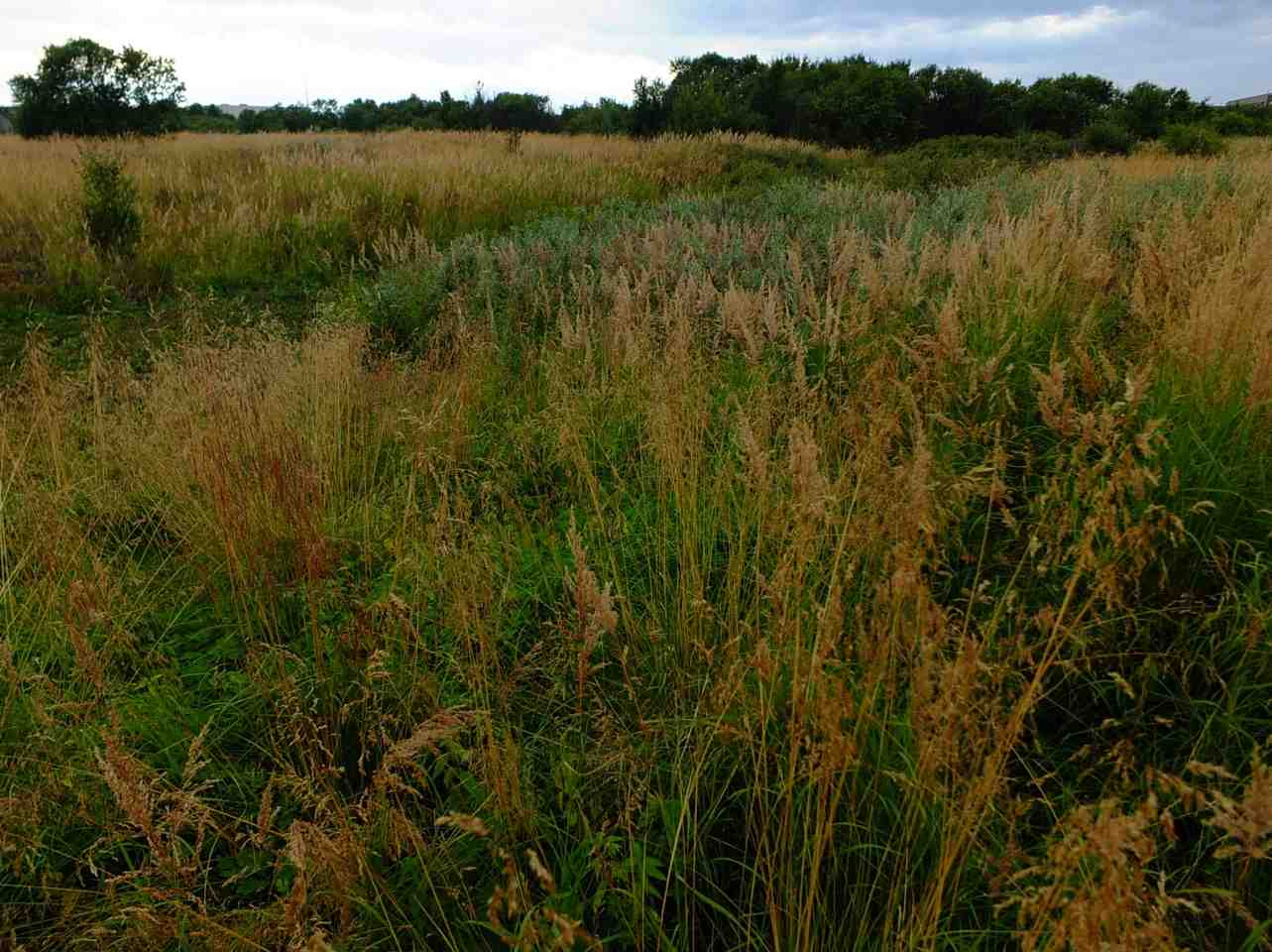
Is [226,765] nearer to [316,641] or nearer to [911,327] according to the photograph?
[316,641]

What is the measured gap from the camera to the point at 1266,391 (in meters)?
2.30

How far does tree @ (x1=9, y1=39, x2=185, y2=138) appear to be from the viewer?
32.2 meters

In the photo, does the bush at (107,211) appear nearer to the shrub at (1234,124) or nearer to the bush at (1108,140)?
the bush at (1108,140)

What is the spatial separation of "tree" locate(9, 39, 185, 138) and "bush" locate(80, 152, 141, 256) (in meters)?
29.0

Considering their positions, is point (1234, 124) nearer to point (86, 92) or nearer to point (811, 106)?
point (811, 106)

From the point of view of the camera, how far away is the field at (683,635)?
4.84 ft

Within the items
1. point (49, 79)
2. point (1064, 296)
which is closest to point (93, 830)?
point (1064, 296)

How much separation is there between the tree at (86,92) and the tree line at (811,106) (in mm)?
42

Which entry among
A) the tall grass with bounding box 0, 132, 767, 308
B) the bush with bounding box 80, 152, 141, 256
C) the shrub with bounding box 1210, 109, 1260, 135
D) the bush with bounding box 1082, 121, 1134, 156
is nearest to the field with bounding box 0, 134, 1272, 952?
the tall grass with bounding box 0, 132, 767, 308

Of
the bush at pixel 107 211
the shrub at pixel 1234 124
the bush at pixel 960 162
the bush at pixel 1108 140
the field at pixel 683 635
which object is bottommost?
the field at pixel 683 635

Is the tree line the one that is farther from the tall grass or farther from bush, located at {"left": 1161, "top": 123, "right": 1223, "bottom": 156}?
the tall grass

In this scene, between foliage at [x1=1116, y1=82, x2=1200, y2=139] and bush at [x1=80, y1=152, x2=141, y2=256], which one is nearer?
bush at [x1=80, y1=152, x2=141, y2=256]

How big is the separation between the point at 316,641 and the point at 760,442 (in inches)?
60.4

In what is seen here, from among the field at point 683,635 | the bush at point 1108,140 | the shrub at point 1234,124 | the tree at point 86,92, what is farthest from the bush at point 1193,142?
the tree at point 86,92
